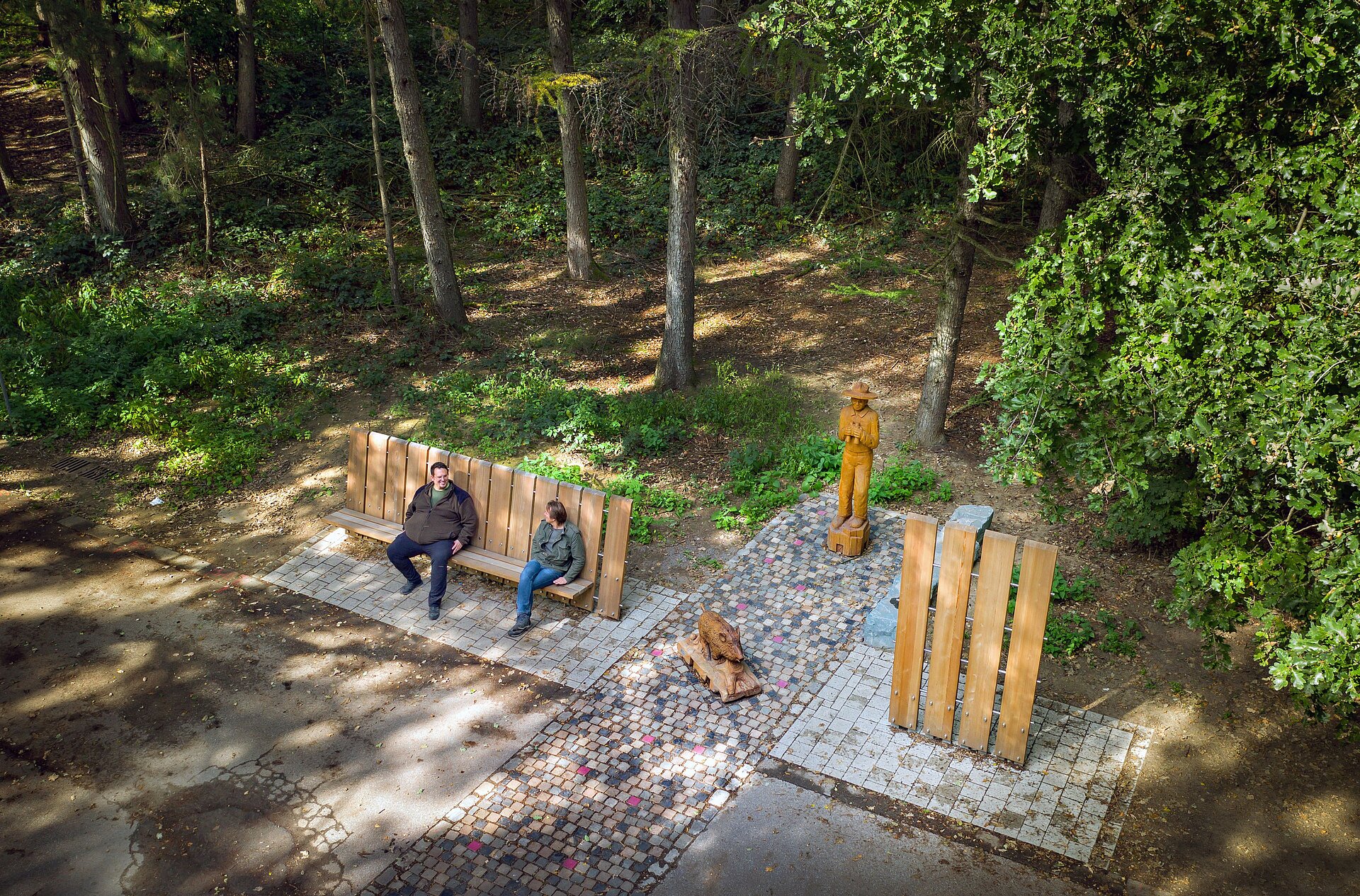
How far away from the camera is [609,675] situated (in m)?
7.58

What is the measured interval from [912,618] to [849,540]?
237 centimetres

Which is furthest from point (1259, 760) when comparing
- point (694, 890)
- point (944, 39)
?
point (944, 39)

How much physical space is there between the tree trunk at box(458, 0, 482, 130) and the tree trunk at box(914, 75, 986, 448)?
13620mm

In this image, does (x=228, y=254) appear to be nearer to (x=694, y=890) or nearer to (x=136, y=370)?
(x=136, y=370)

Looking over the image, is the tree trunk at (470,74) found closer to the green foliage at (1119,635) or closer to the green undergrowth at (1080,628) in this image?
the green undergrowth at (1080,628)

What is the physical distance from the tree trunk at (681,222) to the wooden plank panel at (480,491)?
4.45 m

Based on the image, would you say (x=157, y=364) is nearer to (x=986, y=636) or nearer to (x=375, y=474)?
(x=375, y=474)

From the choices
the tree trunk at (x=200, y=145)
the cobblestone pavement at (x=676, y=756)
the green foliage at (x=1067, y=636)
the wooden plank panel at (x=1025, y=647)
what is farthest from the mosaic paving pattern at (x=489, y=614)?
the tree trunk at (x=200, y=145)

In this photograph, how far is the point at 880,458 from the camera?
11.0m

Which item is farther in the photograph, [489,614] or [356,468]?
[356,468]

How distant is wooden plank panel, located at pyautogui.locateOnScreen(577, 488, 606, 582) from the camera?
8180 mm

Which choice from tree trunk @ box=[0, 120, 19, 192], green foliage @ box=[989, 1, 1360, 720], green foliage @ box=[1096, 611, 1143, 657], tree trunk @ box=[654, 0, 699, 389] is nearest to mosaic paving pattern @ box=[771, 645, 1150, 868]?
green foliage @ box=[1096, 611, 1143, 657]

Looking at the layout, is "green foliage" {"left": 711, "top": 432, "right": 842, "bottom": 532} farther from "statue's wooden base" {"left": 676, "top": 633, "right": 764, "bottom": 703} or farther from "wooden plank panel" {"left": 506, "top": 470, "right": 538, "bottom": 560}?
"statue's wooden base" {"left": 676, "top": 633, "right": 764, "bottom": 703}

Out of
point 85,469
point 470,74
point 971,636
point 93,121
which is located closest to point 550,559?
point 971,636
